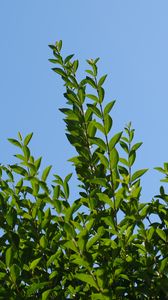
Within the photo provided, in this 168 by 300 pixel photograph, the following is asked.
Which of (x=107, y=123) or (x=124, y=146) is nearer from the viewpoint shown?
(x=107, y=123)

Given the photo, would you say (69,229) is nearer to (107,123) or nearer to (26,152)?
(107,123)

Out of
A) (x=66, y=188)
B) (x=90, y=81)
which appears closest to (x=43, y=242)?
(x=66, y=188)

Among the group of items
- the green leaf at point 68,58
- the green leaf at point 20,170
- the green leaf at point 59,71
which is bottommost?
the green leaf at point 20,170

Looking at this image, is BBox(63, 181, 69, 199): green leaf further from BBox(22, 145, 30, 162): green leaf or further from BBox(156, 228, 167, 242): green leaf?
BBox(156, 228, 167, 242): green leaf

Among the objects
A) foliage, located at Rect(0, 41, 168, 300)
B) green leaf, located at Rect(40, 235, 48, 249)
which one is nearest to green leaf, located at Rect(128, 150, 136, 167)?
foliage, located at Rect(0, 41, 168, 300)

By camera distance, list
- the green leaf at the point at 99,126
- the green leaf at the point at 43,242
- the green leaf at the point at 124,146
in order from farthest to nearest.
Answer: the green leaf at the point at 124,146 < the green leaf at the point at 99,126 < the green leaf at the point at 43,242

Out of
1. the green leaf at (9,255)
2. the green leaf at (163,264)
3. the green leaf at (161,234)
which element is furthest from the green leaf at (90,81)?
the green leaf at (9,255)

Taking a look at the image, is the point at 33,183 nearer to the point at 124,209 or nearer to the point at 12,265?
the point at 124,209

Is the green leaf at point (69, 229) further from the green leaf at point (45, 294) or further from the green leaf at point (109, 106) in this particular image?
the green leaf at point (109, 106)

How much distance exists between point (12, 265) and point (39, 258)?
0.29m

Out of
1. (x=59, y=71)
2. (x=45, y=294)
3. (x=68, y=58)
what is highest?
(x=68, y=58)

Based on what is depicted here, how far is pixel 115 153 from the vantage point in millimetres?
3242

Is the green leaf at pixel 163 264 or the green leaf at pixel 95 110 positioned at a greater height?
the green leaf at pixel 95 110

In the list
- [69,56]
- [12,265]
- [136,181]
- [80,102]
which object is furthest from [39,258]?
[69,56]
